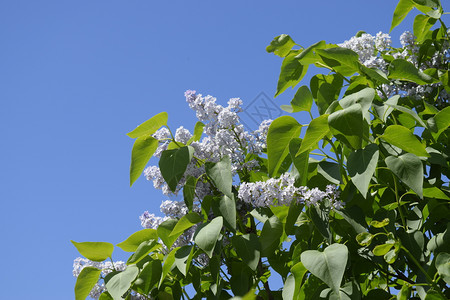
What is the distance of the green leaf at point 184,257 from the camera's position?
131 centimetres

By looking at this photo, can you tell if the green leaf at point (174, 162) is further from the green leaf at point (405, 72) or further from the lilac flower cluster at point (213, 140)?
the green leaf at point (405, 72)

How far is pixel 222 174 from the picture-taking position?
131cm

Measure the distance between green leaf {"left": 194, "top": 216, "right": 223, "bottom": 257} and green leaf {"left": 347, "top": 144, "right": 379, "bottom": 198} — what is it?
348mm

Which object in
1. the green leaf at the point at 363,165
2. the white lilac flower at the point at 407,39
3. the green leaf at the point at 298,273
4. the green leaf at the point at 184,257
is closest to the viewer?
the green leaf at the point at 363,165

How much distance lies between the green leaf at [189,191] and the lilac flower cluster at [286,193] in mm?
196

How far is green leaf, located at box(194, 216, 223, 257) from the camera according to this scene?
123 centimetres

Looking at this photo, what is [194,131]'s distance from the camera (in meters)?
1.50

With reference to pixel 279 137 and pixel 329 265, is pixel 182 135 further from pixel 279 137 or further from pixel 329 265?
pixel 329 265

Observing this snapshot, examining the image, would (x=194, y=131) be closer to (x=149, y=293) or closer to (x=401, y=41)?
(x=149, y=293)

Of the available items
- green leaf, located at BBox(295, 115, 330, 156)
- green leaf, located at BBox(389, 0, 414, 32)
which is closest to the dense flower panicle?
green leaf, located at BBox(295, 115, 330, 156)

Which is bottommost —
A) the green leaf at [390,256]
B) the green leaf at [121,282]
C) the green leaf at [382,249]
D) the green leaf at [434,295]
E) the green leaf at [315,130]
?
the green leaf at [434,295]

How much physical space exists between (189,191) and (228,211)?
0.16 metres

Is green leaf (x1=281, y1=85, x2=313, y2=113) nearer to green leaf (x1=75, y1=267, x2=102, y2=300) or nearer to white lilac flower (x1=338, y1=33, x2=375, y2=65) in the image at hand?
white lilac flower (x1=338, y1=33, x2=375, y2=65)

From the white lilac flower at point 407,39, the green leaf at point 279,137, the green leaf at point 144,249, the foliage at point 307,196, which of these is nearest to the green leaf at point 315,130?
the foliage at point 307,196
